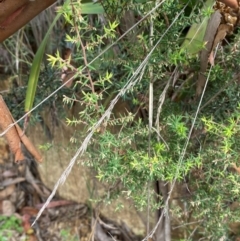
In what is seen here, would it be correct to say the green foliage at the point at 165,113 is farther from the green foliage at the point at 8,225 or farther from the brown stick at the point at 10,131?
the green foliage at the point at 8,225

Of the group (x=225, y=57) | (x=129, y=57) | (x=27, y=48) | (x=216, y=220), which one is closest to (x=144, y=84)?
(x=129, y=57)

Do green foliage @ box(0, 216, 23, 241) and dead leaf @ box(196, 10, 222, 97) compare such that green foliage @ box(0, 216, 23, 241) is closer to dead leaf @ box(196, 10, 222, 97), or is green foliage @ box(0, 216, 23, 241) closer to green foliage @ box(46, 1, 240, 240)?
green foliage @ box(46, 1, 240, 240)

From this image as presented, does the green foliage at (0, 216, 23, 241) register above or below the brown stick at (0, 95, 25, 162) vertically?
below

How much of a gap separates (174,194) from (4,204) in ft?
2.43

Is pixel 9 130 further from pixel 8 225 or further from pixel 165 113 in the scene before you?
pixel 8 225

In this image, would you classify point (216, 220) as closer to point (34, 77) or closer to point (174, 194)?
point (174, 194)

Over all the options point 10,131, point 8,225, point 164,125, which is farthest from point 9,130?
point 8,225

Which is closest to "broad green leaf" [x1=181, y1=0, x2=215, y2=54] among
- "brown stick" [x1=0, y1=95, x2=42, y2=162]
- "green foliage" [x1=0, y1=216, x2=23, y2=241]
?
"brown stick" [x1=0, y1=95, x2=42, y2=162]

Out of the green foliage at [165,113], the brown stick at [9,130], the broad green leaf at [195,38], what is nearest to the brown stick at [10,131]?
the brown stick at [9,130]

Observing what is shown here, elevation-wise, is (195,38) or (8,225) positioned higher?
(195,38)

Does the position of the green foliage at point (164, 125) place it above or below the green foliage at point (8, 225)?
above

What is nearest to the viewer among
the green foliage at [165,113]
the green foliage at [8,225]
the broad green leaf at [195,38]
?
the green foliage at [165,113]

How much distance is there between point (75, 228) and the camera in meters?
1.28

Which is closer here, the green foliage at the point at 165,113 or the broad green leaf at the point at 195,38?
the green foliage at the point at 165,113
